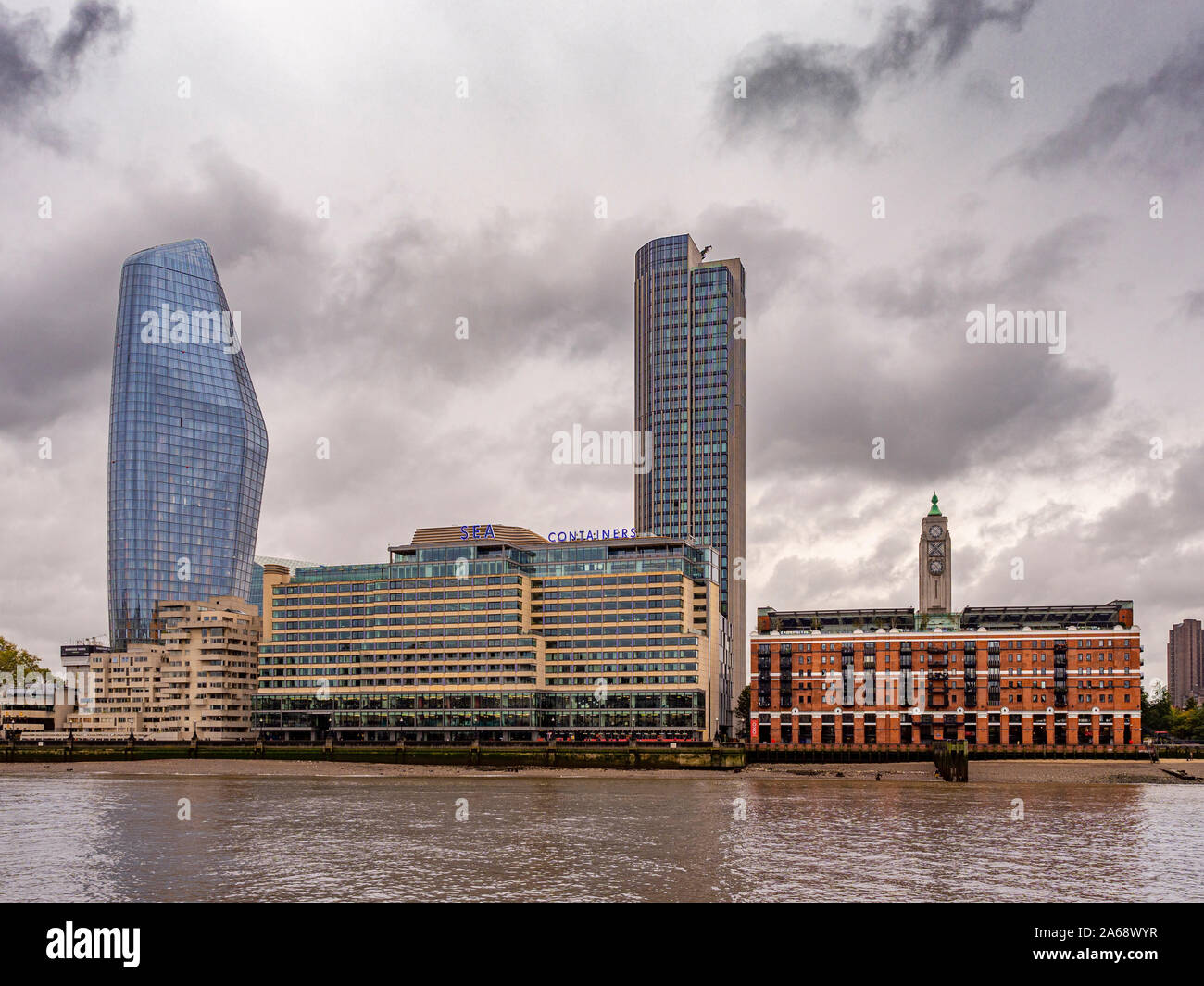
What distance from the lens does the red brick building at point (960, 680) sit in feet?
582

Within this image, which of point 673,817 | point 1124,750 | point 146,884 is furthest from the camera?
point 1124,750

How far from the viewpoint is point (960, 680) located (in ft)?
601

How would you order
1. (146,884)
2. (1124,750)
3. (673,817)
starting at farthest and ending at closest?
1. (1124,750)
2. (673,817)
3. (146,884)

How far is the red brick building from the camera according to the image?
582 feet

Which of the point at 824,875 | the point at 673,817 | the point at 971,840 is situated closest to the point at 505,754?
the point at 673,817

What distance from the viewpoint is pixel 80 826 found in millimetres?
75875
